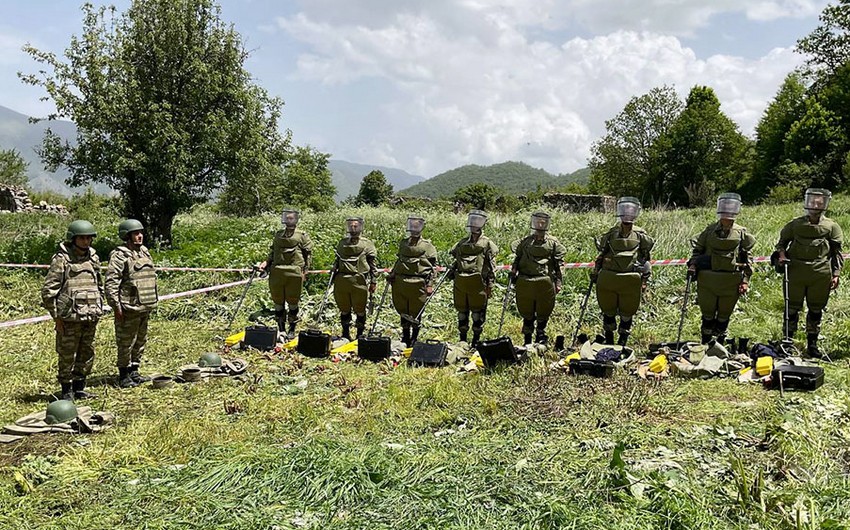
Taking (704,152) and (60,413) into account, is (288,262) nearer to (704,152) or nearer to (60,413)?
(60,413)

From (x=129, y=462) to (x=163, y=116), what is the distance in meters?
11.4

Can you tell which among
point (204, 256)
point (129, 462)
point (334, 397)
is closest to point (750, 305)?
point (334, 397)

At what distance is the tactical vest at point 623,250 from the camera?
322 inches

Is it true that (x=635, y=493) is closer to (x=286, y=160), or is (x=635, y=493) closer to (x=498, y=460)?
(x=498, y=460)

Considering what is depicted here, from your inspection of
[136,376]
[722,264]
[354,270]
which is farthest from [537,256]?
[136,376]

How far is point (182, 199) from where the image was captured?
50.1ft

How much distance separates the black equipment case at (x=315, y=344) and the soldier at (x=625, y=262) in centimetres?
376

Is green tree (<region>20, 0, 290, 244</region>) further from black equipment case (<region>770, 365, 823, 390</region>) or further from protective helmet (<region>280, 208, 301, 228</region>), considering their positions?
black equipment case (<region>770, 365, 823, 390</region>)

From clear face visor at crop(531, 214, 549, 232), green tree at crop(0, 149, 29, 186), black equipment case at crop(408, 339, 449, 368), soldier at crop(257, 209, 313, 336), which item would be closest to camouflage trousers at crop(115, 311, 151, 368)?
soldier at crop(257, 209, 313, 336)

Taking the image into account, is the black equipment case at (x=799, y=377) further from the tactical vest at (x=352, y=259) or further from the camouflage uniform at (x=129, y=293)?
the camouflage uniform at (x=129, y=293)

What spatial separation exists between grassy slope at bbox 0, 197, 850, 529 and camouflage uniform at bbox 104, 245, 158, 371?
1.88ft

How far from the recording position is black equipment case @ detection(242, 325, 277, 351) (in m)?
8.82

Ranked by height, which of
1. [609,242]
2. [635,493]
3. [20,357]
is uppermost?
[609,242]

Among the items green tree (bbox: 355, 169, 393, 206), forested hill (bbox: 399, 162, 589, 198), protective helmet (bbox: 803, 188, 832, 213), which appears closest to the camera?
protective helmet (bbox: 803, 188, 832, 213)
